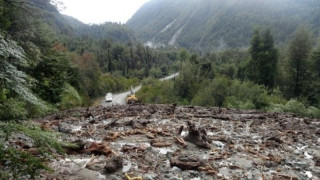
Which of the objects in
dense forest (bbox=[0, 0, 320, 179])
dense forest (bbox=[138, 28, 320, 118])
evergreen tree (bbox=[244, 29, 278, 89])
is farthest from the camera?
evergreen tree (bbox=[244, 29, 278, 89])

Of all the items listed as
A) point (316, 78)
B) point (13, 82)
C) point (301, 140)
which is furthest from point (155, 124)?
point (316, 78)

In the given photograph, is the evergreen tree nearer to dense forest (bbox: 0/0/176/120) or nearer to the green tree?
the green tree

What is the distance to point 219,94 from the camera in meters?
31.5

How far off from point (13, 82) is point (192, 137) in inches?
257

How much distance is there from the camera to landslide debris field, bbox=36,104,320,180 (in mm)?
7281

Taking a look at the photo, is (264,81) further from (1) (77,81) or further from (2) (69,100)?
(2) (69,100)

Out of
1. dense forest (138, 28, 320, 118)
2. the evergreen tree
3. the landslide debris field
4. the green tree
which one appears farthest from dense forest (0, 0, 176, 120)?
the green tree

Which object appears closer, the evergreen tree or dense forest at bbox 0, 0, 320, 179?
dense forest at bbox 0, 0, 320, 179

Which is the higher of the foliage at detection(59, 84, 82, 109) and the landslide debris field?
the foliage at detection(59, 84, 82, 109)

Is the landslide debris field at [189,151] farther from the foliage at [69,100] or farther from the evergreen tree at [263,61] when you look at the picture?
the evergreen tree at [263,61]

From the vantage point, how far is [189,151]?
9.23 m

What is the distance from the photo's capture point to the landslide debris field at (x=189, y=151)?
728cm

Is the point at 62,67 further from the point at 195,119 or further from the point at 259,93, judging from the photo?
the point at 259,93

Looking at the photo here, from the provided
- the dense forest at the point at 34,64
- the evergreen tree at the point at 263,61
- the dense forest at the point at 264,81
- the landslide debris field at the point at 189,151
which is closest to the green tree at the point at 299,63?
the dense forest at the point at 264,81
